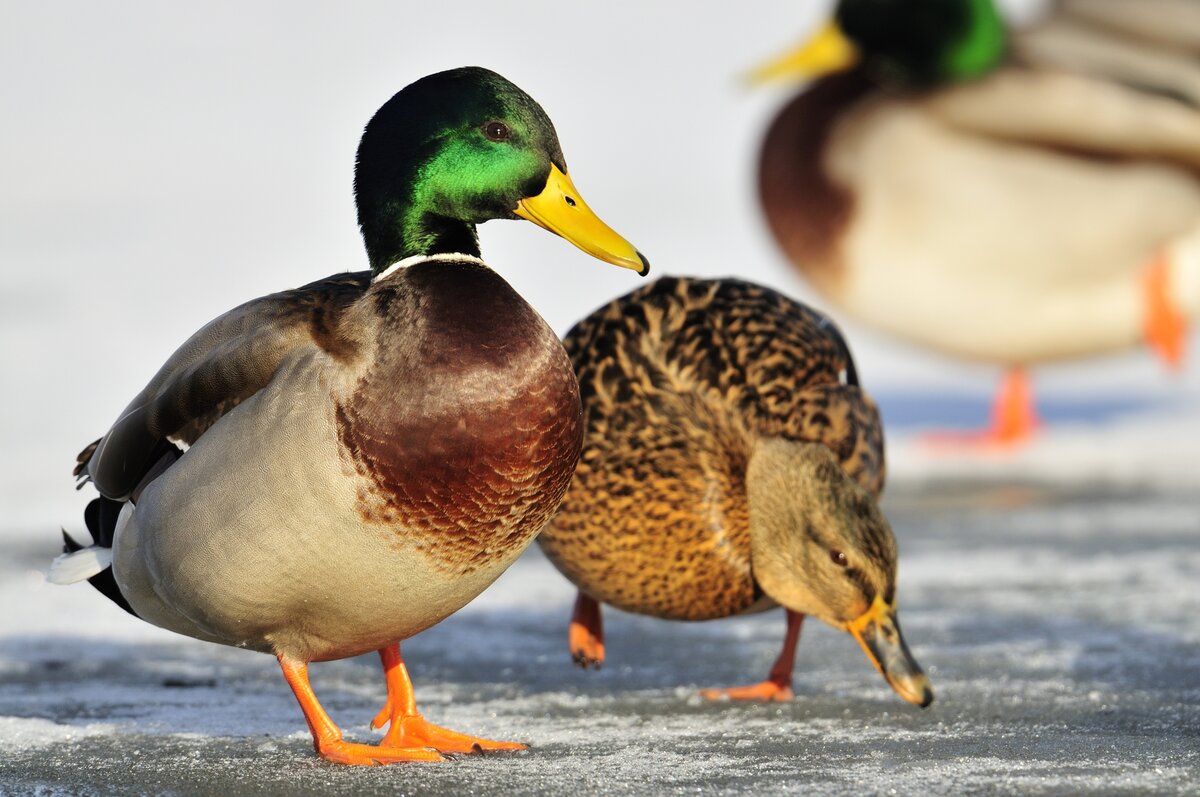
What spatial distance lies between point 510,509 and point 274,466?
38 cm

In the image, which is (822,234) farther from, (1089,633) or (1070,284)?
(1089,633)

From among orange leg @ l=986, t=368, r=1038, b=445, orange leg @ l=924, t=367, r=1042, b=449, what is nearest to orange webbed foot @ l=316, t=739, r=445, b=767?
orange leg @ l=924, t=367, r=1042, b=449

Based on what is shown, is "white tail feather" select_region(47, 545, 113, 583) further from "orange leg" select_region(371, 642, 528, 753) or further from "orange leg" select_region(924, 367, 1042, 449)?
"orange leg" select_region(924, 367, 1042, 449)

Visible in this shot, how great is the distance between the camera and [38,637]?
419cm

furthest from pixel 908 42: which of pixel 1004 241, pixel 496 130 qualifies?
pixel 496 130

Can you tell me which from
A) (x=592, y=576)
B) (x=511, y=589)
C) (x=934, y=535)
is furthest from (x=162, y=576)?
(x=934, y=535)

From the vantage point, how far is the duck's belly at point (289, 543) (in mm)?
2920

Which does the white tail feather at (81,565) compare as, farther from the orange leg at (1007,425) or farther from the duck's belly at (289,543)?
the orange leg at (1007,425)

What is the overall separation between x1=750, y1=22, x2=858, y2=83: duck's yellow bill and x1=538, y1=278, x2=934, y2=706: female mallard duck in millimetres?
4668

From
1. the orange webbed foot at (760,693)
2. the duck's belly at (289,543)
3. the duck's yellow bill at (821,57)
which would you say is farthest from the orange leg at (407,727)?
the duck's yellow bill at (821,57)

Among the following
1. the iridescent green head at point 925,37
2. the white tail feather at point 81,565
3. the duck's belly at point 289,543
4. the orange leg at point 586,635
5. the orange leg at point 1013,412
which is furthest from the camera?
the iridescent green head at point 925,37

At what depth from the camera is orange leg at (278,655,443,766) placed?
3086mm

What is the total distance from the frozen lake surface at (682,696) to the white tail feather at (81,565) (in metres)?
0.27

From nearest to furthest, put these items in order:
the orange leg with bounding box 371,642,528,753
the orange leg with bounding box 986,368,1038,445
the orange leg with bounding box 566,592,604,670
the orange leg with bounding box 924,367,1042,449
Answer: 1. the orange leg with bounding box 371,642,528,753
2. the orange leg with bounding box 566,592,604,670
3. the orange leg with bounding box 924,367,1042,449
4. the orange leg with bounding box 986,368,1038,445
